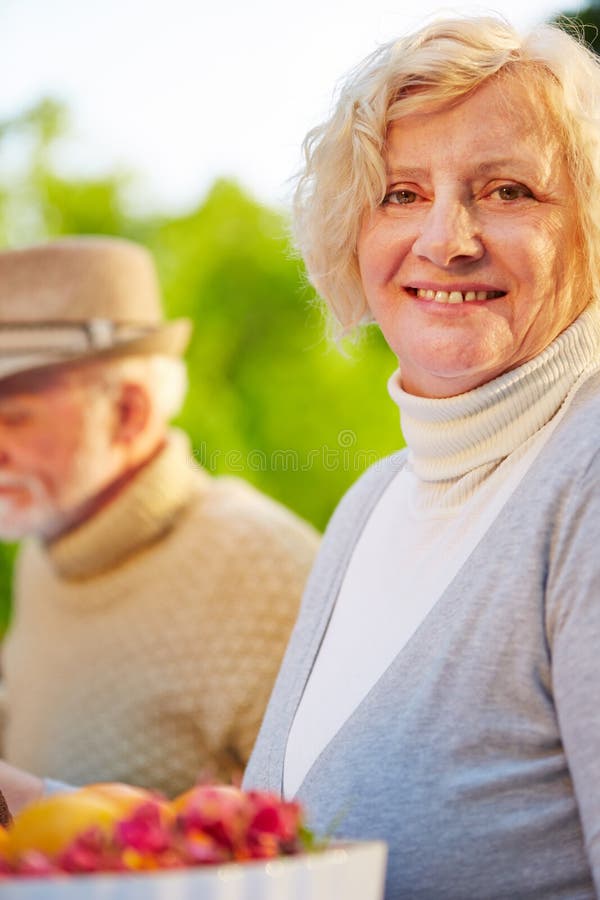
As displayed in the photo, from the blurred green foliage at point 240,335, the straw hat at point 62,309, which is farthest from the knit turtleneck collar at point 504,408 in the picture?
the blurred green foliage at point 240,335

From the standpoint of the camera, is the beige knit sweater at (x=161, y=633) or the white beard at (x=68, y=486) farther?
the white beard at (x=68, y=486)

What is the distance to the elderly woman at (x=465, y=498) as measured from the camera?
2.95 ft

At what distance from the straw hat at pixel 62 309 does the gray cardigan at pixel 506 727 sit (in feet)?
5.39

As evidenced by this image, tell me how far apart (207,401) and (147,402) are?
4027mm

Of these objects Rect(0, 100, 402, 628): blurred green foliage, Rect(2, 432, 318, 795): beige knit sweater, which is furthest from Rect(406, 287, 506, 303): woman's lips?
Rect(0, 100, 402, 628): blurred green foliage

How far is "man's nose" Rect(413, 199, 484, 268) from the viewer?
1113 millimetres

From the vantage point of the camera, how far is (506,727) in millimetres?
904

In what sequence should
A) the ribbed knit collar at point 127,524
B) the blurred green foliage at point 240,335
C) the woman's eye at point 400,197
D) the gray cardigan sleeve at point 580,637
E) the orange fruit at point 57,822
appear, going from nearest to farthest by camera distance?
1. the orange fruit at point 57,822
2. the gray cardigan sleeve at point 580,637
3. the woman's eye at point 400,197
4. the ribbed knit collar at point 127,524
5. the blurred green foliage at point 240,335

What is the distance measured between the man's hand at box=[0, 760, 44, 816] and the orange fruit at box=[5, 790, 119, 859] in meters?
0.51

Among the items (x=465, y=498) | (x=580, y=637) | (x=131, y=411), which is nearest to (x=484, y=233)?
(x=465, y=498)

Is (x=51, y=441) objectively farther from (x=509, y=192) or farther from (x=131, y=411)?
(x=509, y=192)

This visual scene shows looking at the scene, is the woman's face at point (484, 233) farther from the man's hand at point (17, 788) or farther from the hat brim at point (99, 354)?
the hat brim at point (99, 354)

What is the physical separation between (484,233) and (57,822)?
0.70 meters

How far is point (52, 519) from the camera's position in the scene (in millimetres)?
2482
